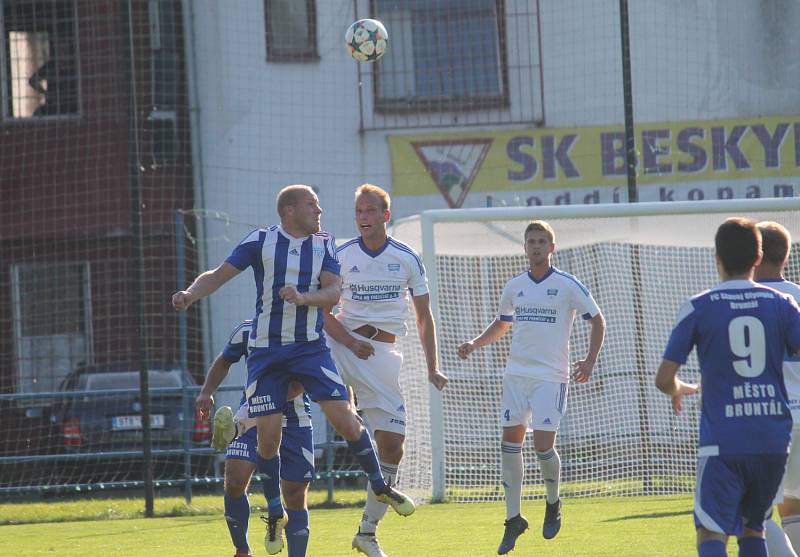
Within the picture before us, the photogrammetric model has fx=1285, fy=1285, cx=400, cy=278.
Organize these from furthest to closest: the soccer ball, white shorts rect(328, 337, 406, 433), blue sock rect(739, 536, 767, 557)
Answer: the soccer ball → white shorts rect(328, 337, 406, 433) → blue sock rect(739, 536, 767, 557)

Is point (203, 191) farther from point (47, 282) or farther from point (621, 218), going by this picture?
point (621, 218)

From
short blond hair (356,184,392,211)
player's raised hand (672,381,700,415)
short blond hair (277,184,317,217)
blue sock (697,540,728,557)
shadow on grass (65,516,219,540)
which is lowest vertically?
shadow on grass (65,516,219,540)

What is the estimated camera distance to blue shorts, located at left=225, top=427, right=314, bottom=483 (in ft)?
22.5

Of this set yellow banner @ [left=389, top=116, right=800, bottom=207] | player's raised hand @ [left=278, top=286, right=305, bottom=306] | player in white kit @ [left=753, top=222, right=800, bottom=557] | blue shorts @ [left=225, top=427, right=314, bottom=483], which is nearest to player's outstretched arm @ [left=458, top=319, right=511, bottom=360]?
blue shorts @ [left=225, top=427, right=314, bottom=483]

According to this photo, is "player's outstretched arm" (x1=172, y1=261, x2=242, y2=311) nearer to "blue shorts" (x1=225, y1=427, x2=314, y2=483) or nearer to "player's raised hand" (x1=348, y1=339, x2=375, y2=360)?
"blue shorts" (x1=225, y1=427, x2=314, y2=483)

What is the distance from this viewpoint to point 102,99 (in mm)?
17594

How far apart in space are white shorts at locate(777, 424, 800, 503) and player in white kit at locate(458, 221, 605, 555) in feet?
7.64

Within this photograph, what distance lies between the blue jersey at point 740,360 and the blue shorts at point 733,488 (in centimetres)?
4

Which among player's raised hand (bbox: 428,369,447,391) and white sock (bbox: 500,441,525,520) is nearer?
player's raised hand (bbox: 428,369,447,391)

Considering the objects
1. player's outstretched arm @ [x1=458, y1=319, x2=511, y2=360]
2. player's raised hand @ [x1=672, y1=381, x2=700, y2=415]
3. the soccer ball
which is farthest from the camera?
the soccer ball

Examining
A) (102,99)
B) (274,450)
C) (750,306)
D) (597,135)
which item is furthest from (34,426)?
(750,306)

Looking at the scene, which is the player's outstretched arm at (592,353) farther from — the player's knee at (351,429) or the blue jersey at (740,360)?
the blue jersey at (740,360)

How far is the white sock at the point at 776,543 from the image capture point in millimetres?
5480

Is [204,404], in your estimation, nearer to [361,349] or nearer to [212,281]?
[212,281]
